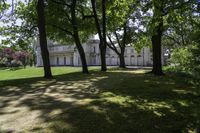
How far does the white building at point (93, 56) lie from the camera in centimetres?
7771

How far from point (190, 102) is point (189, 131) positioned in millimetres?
3499

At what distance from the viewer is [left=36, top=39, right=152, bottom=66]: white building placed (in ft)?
255

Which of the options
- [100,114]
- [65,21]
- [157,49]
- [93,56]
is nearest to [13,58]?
[93,56]

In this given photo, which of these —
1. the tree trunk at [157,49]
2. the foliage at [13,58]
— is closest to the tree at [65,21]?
the tree trunk at [157,49]

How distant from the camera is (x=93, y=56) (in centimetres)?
8675

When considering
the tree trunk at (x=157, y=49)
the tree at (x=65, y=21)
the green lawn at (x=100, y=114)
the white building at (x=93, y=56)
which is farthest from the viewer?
the white building at (x=93, y=56)

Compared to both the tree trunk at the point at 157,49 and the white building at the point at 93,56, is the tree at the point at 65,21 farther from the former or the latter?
the white building at the point at 93,56

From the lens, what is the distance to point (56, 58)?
96.6 metres

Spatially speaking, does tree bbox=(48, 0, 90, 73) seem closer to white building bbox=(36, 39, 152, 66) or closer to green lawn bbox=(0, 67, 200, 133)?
green lawn bbox=(0, 67, 200, 133)

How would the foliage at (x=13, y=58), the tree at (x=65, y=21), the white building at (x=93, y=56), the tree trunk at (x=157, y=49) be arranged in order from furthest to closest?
1. the white building at (x=93, y=56)
2. the foliage at (x=13, y=58)
3. the tree at (x=65, y=21)
4. the tree trunk at (x=157, y=49)

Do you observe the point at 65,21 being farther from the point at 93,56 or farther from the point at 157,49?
the point at 93,56

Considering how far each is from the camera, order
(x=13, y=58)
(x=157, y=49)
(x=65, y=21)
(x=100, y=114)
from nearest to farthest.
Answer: (x=100, y=114) → (x=157, y=49) → (x=65, y=21) → (x=13, y=58)

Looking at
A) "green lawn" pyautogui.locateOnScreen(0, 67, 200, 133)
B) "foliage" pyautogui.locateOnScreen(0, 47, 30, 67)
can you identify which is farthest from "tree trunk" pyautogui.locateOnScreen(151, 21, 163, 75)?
"foliage" pyautogui.locateOnScreen(0, 47, 30, 67)

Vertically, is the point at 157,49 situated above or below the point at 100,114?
above
